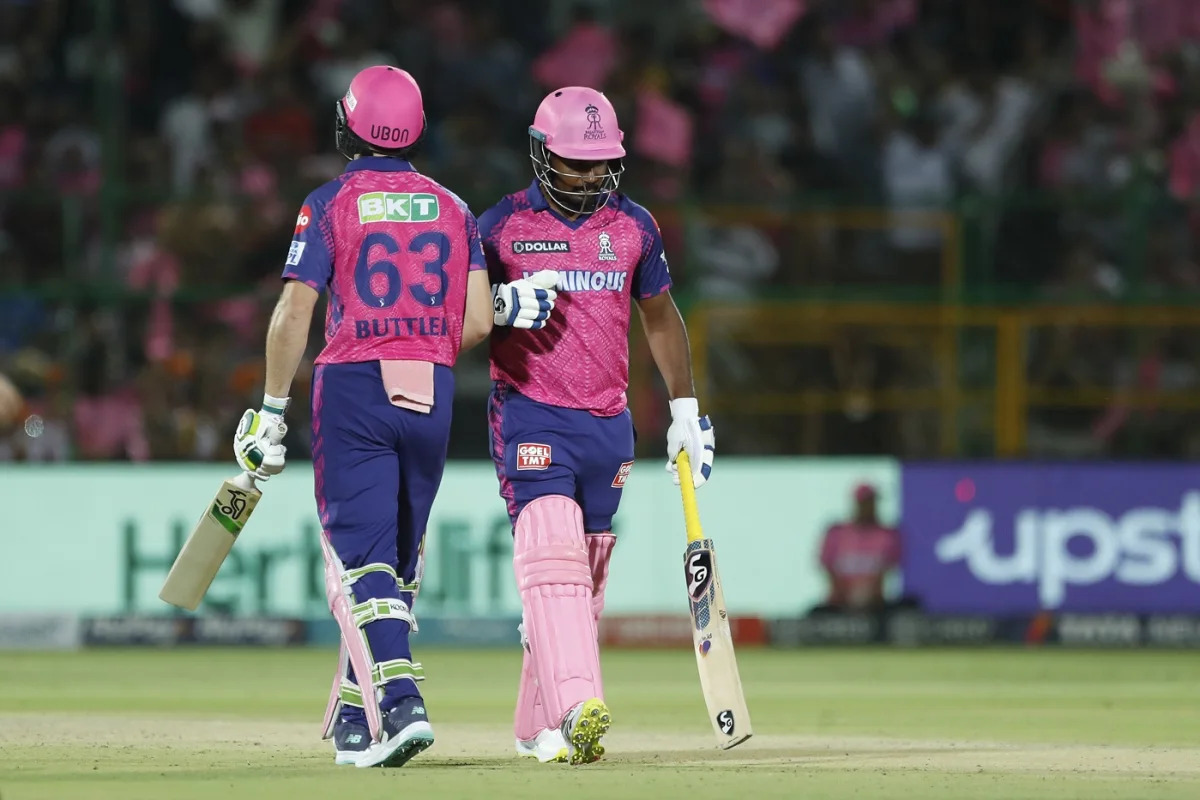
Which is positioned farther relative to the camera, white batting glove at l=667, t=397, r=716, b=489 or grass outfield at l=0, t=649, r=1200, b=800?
white batting glove at l=667, t=397, r=716, b=489

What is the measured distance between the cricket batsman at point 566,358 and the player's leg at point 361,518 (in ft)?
1.63

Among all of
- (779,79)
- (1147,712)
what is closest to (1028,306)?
(779,79)

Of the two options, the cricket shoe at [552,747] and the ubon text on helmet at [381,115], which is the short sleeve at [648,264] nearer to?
the ubon text on helmet at [381,115]

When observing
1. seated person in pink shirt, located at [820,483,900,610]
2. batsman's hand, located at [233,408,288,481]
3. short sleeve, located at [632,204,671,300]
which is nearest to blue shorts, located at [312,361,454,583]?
batsman's hand, located at [233,408,288,481]

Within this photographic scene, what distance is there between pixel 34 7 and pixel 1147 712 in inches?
457

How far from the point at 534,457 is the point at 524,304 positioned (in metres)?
0.54

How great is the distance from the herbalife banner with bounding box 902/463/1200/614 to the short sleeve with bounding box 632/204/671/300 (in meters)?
7.29

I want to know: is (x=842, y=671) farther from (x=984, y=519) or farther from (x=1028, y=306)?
(x=1028, y=306)

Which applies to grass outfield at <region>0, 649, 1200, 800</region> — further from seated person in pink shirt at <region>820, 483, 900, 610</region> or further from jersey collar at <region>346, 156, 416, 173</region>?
jersey collar at <region>346, 156, 416, 173</region>

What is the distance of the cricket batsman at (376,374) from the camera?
7.23 meters

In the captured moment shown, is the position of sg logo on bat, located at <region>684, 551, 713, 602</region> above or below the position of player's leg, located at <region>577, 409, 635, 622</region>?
below

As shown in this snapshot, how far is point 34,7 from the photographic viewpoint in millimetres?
17828

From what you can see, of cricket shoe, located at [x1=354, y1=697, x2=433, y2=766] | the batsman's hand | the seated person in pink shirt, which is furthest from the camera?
the seated person in pink shirt

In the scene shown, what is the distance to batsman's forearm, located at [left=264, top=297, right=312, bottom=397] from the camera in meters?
7.21
